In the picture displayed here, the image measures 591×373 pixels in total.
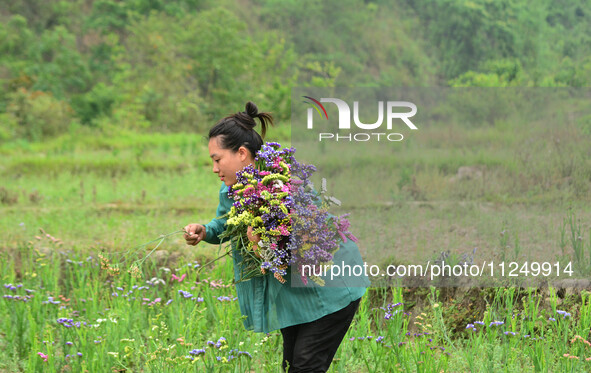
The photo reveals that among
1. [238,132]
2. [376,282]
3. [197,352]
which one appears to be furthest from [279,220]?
[376,282]

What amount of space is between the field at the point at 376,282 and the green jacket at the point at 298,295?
0.36 m

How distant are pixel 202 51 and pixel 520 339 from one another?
14034 millimetres

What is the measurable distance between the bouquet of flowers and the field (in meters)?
0.57

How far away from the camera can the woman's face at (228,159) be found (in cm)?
238

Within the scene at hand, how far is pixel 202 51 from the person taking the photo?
16109 mm

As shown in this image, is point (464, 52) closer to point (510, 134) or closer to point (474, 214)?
point (510, 134)

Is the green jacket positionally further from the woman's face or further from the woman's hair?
the woman's hair

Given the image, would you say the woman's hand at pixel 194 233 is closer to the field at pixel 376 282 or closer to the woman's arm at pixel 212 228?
the woman's arm at pixel 212 228

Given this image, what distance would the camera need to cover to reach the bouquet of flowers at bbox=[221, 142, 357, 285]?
7.19ft

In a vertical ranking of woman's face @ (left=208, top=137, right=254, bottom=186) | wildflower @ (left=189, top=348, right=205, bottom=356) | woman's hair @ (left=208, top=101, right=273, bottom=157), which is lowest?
wildflower @ (left=189, top=348, right=205, bottom=356)

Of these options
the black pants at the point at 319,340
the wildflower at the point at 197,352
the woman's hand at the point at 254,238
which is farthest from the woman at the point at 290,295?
the wildflower at the point at 197,352

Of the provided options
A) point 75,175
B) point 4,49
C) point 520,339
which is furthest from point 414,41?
point 520,339

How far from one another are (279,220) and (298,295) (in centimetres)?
29

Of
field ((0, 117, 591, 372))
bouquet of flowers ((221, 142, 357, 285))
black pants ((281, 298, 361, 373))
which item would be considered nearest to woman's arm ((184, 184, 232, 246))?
bouquet of flowers ((221, 142, 357, 285))
